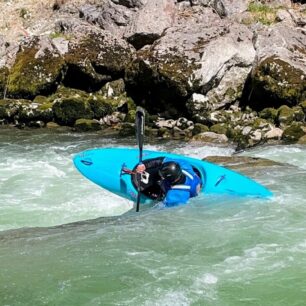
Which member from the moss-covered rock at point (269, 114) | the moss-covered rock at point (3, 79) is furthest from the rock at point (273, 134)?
the moss-covered rock at point (3, 79)

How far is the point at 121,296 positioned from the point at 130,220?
197 centimetres

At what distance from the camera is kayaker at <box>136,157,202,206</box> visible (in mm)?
6320

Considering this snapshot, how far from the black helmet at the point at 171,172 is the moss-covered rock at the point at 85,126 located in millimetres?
6959

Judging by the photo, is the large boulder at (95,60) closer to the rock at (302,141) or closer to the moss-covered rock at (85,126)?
the moss-covered rock at (85,126)

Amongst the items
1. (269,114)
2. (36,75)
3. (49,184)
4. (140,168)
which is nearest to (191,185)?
(140,168)

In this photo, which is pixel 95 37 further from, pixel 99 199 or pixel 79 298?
pixel 79 298

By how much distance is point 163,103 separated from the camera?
44.8 feet

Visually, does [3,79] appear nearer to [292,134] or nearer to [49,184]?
[49,184]

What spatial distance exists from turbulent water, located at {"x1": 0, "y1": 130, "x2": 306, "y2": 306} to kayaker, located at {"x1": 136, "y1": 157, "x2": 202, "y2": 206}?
142mm

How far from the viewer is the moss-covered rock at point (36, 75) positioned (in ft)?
48.0

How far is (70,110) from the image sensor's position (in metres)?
13.4

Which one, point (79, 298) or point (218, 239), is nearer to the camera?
point (79, 298)

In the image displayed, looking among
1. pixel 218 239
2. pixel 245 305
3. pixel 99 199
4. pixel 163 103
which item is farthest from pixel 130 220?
pixel 163 103

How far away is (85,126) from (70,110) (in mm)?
693
